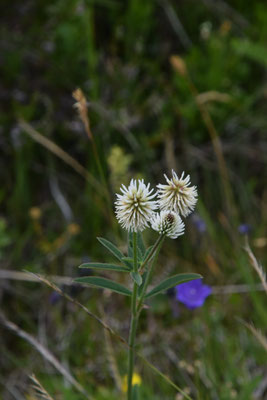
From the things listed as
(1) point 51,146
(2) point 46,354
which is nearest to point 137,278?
(2) point 46,354

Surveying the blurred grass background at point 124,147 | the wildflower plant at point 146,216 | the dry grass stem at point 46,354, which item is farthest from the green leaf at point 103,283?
the blurred grass background at point 124,147

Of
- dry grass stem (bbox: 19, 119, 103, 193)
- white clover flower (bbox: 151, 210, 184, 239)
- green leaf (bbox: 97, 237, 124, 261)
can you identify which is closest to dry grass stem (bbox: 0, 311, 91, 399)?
green leaf (bbox: 97, 237, 124, 261)

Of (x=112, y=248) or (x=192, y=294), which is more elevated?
(x=192, y=294)

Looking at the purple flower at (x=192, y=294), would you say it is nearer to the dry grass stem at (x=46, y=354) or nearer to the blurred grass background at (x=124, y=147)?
the dry grass stem at (x=46, y=354)

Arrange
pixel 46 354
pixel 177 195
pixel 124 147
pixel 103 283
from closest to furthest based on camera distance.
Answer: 1. pixel 177 195
2. pixel 103 283
3. pixel 46 354
4. pixel 124 147

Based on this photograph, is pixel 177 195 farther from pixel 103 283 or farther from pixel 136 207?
pixel 103 283

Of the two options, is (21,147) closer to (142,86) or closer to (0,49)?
(0,49)

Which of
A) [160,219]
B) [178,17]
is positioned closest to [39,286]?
[160,219]
